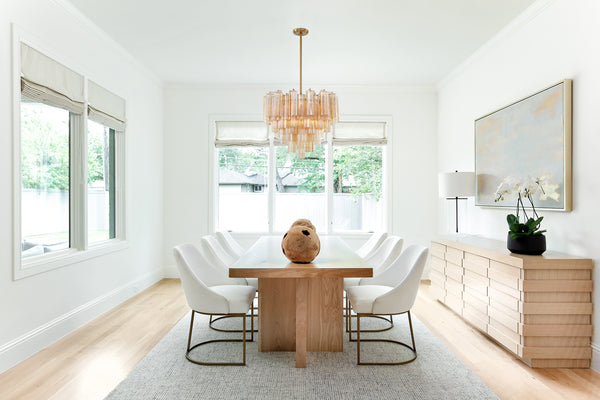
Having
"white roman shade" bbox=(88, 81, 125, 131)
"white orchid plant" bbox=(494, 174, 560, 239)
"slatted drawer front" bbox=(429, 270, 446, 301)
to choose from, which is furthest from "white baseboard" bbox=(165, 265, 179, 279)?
"white orchid plant" bbox=(494, 174, 560, 239)

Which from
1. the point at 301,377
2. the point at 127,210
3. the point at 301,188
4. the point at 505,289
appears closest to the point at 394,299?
the point at 301,377

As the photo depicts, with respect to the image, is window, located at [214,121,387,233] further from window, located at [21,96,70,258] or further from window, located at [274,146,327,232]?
window, located at [21,96,70,258]

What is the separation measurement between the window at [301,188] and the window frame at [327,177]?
0.6 inches

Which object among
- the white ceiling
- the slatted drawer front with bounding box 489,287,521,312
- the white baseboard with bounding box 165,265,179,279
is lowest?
the white baseboard with bounding box 165,265,179,279

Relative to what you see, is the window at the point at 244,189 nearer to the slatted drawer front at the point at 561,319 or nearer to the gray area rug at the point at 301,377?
the gray area rug at the point at 301,377

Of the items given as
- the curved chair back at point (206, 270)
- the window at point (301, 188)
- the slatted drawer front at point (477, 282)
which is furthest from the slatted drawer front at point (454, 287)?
the curved chair back at point (206, 270)

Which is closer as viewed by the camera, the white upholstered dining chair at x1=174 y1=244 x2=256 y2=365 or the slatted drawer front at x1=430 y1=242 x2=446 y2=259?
the white upholstered dining chair at x1=174 y1=244 x2=256 y2=365

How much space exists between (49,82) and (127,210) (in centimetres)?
179

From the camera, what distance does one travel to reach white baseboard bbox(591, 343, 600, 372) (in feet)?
8.83

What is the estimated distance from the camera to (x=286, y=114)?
3.53 m

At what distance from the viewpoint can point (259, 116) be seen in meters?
5.84

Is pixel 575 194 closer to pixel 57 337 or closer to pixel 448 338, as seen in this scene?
pixel 448 338

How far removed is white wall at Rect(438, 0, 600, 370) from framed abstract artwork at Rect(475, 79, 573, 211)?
0.23 ft

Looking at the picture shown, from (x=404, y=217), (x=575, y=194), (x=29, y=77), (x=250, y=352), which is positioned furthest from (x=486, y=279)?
(x=29, y=77)
